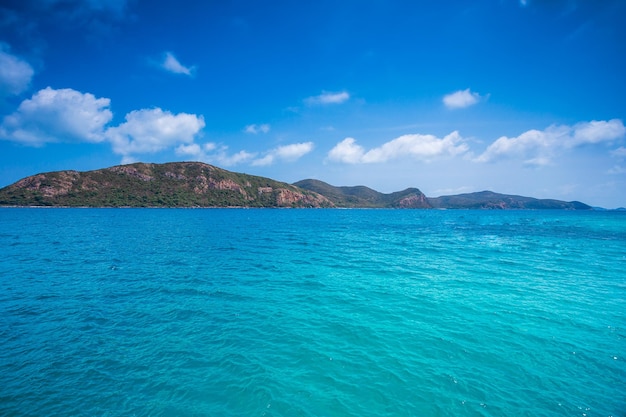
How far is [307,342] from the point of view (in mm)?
15227

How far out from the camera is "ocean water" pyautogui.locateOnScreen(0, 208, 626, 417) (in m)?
10.7

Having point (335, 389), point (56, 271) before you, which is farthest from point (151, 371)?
point (56, 271)

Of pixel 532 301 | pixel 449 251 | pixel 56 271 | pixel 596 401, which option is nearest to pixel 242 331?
pixel 596 401

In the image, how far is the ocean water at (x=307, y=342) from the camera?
1074cm

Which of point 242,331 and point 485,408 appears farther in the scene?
point 242,331

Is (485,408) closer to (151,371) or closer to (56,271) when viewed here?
(151,371)

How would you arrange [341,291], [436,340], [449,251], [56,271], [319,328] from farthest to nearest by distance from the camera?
[449,251] → [56,271] → [341,291] → [319,328] → [436,340]

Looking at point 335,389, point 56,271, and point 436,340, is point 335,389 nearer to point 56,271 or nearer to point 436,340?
point 436,340

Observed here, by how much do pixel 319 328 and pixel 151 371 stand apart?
9.11 metres

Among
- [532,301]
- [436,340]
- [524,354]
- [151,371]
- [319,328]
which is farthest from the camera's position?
[532,301]

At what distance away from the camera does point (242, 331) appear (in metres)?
16.4

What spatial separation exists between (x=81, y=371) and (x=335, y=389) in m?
11.5

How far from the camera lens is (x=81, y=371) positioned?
1216cm

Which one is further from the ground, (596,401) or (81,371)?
(81,371)
